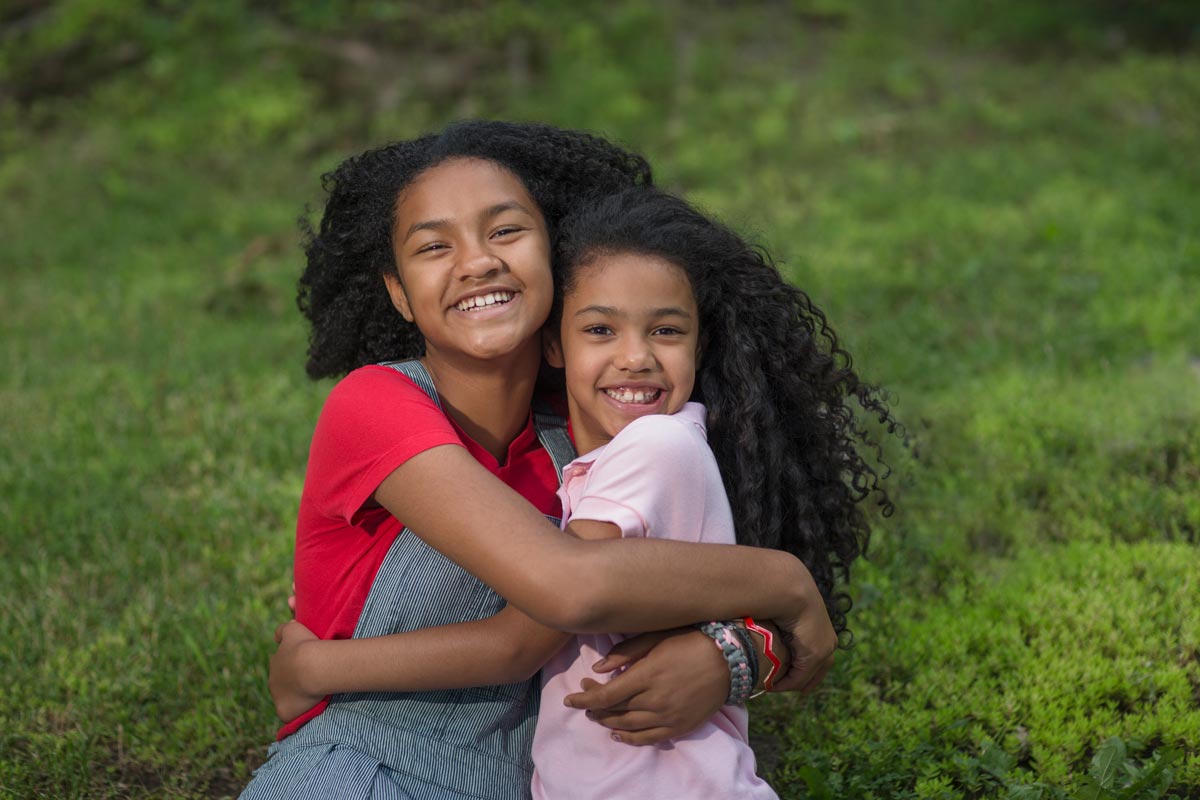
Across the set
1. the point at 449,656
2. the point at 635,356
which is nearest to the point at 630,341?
the point at 635,356

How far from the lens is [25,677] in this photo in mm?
Answer: 3426

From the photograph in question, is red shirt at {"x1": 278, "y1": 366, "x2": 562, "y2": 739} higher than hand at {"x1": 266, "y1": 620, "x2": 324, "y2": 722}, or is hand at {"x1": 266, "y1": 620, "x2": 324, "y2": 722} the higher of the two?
red shirt at {"x1": 278, "y1": 366, "x2": 562, "y2": 739}

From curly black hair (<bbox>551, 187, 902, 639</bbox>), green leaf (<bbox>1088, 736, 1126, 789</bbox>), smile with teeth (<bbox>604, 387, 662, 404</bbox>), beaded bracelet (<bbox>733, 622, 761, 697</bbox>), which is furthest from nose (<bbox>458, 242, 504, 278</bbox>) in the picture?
green leaf (<bbox>1088, 736, 1126, 789</bbox>)

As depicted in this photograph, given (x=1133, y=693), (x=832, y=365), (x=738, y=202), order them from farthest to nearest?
(x=738, y=202) < (x=1133, y=693) < (x=832, y=365)

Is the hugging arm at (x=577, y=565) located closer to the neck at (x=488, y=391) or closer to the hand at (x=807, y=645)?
the hand at (x=807, y=645)

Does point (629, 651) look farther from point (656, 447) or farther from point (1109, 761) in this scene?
point (1109, 761)

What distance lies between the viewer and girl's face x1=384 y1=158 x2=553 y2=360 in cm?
256

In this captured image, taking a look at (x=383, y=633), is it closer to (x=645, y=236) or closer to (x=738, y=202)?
(x=645, y=236)

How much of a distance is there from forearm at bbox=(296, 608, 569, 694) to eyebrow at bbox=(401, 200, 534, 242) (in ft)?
2.76

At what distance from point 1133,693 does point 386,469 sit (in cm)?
205

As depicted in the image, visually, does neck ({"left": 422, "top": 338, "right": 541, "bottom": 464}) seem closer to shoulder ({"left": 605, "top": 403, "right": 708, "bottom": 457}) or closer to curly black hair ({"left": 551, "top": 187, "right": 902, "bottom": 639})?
curly black hair ({"left": 551, "top": 187, "right": 902, "bottom": 639})

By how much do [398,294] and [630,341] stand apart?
2.15ft

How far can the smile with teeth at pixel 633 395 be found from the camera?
97.0 inches

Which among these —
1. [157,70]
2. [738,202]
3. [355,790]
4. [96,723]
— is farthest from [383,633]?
[157,70]
